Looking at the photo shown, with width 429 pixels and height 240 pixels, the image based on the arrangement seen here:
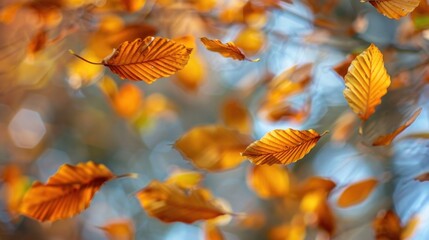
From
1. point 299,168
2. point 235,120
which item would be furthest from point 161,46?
point 299,168

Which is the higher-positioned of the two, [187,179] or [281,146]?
[281,146]

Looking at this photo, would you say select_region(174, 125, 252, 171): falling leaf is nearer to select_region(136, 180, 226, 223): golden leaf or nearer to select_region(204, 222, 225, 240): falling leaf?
select_region(136, 180, 226, 223): golden leaf

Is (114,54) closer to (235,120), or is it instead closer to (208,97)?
(235,120)

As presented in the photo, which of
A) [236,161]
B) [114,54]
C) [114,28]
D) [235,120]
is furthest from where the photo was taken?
[235,120]

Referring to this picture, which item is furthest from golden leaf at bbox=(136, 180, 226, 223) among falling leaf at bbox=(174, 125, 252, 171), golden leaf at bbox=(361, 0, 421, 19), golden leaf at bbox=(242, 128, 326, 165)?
golden leaf at bbox=(361, 0, 421, 19)

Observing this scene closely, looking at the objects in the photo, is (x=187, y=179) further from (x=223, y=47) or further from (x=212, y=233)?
(x=223, y=47)

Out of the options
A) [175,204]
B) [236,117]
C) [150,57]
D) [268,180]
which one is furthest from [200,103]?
[150,57]

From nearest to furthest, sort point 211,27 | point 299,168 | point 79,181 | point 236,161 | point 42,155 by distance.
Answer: point 79,181
point 236,161
point 211,27
point 299,168
point 42,155

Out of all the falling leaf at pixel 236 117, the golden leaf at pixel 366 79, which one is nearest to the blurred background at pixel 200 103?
the falling leaf at pixel 236 117
